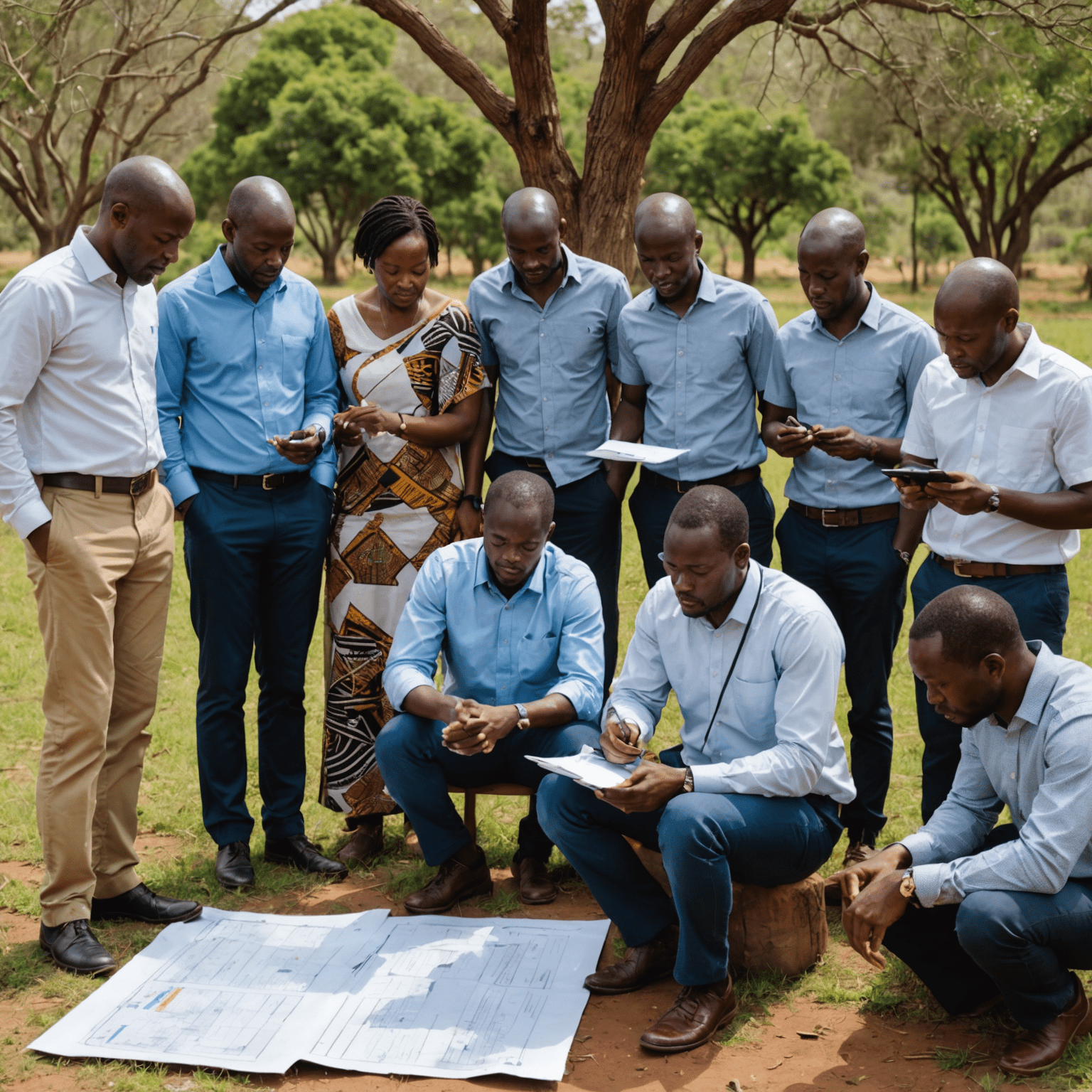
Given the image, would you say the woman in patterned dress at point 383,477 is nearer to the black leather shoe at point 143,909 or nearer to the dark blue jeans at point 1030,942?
the black leather shoe at point 143,909

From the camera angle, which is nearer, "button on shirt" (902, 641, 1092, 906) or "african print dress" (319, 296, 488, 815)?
"button on shirt" (902, 641, 1092, 906)

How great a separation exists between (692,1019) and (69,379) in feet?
9.15

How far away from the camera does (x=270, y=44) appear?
110ft

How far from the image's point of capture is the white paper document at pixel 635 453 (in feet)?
14.9

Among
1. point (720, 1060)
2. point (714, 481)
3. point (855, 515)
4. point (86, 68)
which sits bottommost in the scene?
point (720, 1060)

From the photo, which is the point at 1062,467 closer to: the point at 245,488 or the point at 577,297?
the point at 577,297

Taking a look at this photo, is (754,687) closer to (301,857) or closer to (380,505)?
(380,505)

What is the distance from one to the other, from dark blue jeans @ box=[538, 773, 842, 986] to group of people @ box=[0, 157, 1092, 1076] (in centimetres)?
1

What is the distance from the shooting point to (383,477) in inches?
192

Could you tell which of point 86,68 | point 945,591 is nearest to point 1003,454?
point 945,591

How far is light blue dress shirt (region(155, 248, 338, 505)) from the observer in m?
4.54

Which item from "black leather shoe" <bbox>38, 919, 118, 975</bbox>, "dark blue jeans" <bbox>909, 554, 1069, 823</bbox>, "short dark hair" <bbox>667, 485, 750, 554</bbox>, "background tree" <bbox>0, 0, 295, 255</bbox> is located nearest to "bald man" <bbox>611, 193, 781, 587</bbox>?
"dark blue jeans" <bbox>909, 554, 1069, 823</bbox>

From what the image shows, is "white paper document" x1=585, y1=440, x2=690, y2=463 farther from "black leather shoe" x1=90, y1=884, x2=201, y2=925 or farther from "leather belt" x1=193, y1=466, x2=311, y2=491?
"black leather shoe" x1=90, y1=884, x2=201, y2=925

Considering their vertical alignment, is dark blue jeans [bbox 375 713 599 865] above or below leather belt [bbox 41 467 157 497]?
below
